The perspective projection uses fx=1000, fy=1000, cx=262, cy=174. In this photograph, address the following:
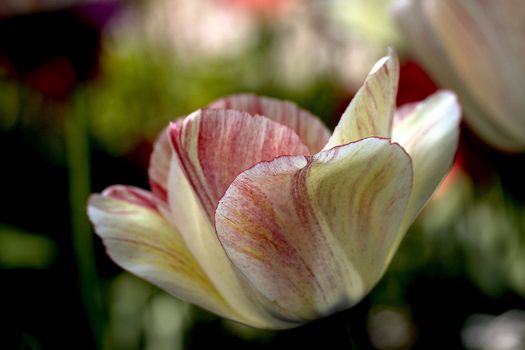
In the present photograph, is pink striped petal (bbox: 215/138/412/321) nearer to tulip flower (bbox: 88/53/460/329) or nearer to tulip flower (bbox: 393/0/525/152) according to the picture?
tulip flower (bbox: 88/53/460/329)

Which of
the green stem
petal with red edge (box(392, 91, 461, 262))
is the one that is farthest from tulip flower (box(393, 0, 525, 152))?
the green stem

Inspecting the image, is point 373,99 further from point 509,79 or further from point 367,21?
point 367,21

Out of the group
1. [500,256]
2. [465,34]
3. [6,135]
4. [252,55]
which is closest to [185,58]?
Result: [252,55]

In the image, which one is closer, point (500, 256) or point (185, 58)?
point (500, 256)

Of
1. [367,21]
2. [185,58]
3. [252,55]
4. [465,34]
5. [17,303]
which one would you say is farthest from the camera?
[185,58]

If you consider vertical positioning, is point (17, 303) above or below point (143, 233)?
below

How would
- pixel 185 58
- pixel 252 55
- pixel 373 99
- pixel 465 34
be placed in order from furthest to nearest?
1. pixel 185 58
2. pixel 252 55
3. pixel 465 34
4. pixel 373 99

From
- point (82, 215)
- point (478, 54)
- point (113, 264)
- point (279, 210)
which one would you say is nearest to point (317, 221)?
point (279, 210)

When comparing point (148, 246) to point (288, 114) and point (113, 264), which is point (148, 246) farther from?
point (113, 264)
